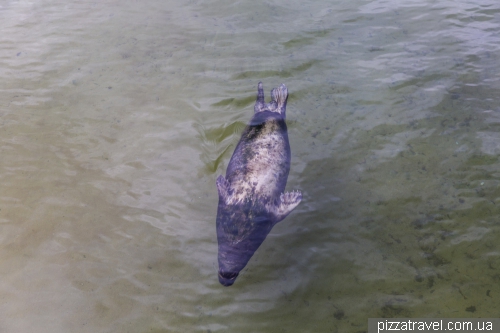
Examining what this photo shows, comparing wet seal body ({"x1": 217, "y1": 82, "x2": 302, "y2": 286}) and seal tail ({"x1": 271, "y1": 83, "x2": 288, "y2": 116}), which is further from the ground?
seal tail ({"x1": 271, "y1": 83, "x2": 288, "y2": 116})

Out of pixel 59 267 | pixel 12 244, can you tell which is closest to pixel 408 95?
pixel 59 267

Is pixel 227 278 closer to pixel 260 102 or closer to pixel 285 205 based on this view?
pixel 285 205

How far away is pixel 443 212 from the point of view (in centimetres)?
457

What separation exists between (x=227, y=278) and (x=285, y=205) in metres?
1.16

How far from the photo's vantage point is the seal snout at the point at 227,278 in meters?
3.92

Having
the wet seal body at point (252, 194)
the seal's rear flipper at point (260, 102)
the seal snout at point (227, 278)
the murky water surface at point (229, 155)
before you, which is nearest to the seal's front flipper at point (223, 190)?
the wet seal body at point (252, 194)

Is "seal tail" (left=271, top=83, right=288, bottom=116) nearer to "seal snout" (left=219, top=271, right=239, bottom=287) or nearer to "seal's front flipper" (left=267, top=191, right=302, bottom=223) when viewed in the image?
"seal's front flipper" (left=267, top=191, right=302, bottom=223)

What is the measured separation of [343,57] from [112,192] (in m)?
4.97

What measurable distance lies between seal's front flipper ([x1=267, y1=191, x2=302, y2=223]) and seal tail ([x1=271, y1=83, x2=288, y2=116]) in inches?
65.3

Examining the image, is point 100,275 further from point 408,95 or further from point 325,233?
point 408,95

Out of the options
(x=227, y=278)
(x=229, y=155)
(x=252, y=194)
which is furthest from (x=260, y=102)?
(x=227, y=278)

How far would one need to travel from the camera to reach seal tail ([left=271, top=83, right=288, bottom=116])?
575cm

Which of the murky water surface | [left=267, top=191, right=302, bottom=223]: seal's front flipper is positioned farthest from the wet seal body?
the murky water surface

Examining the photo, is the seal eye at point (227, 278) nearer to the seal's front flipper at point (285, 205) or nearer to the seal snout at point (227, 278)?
the seal snout at point (227, 278)
